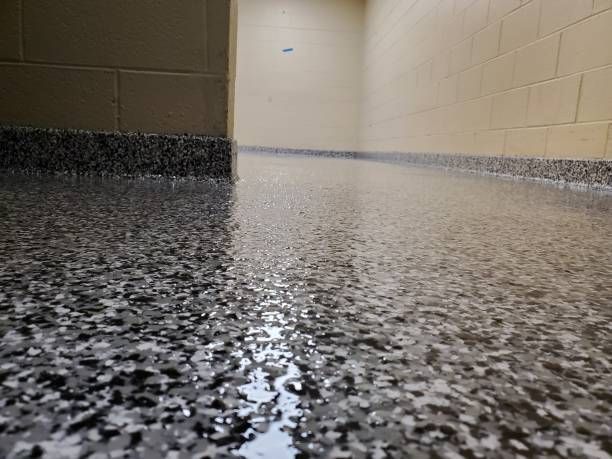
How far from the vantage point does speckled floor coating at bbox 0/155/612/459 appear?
26 centimetres

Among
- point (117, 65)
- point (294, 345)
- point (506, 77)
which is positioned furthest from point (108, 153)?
point (506, 77)

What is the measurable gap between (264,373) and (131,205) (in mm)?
891

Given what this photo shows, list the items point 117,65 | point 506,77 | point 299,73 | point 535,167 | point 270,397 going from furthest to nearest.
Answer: point 299,73 < point 506,77 < point 535,167 < point 117,65 < point 270,397

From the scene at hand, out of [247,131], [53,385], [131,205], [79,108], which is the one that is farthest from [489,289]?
[247,131]

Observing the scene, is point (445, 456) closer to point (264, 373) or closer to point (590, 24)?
point (264, 373)

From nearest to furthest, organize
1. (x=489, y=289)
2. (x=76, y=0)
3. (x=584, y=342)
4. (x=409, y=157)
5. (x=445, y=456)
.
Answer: (x=445, y=456) < (x=584, y=342) < (x=489, y=289) < (x=76, y=0) < (x=409, y=157)

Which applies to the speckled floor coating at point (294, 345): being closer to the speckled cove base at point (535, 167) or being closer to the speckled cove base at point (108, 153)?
the speckled cove base at point (108, 153)

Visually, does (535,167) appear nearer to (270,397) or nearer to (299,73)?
(270,397)

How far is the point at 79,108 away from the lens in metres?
1.81

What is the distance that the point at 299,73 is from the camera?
8.81 meters

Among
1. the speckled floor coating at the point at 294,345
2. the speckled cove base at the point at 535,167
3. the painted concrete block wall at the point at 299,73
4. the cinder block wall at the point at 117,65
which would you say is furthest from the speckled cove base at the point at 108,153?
the painted concrete block wall at the point at 299,73

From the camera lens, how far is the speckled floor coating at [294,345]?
26 cm

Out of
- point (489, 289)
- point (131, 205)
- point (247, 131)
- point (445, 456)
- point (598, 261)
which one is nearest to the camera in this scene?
point (445, 456)

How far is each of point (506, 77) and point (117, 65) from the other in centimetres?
271
